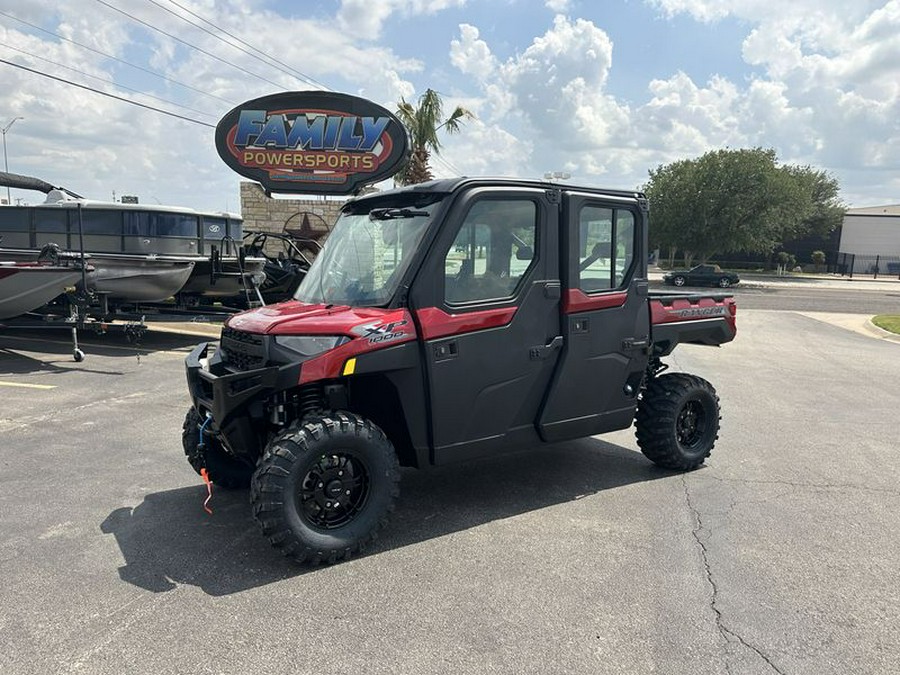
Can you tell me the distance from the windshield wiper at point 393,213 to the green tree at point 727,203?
129 feet

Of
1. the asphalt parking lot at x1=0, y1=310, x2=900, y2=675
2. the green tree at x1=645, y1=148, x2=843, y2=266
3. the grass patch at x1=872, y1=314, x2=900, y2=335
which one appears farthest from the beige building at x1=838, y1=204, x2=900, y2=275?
the asphalt parking lot at x1=0, y1=310, x2=900, y2=675

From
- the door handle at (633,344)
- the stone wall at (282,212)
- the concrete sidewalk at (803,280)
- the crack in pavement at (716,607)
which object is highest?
the stone wall at (282,212)

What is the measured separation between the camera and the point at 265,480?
3359 millimetres

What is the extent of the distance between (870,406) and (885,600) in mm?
5640

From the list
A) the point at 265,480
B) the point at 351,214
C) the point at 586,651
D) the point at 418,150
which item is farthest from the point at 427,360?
the point at 418,150

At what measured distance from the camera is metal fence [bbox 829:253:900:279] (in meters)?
59.6

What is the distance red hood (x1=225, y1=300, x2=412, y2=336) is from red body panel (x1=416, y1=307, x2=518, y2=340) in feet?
0.50

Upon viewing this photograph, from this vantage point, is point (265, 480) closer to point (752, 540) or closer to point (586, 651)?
point (586, 651)

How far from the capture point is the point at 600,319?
4500mm

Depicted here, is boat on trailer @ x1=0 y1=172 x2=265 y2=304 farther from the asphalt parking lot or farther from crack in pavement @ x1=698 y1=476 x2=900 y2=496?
crack in pavement @ x1=698 y1=476 x2=900 y2=496

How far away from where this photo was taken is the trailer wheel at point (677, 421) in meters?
5.07

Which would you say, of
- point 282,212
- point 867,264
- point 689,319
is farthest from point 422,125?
point 867,264

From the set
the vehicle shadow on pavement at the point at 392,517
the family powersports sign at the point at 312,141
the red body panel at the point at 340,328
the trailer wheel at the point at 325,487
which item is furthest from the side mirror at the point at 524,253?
the family powersports sign at the point at 312,141

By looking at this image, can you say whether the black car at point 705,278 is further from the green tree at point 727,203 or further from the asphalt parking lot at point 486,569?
the asphalt parking lot at point 486,569
